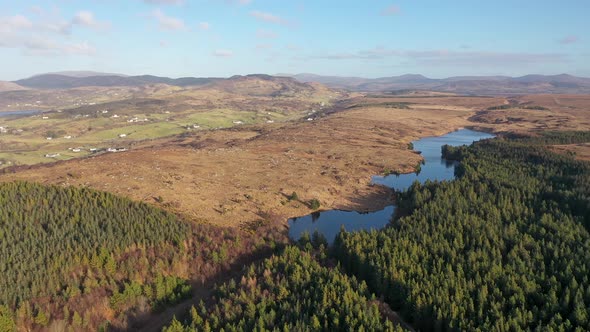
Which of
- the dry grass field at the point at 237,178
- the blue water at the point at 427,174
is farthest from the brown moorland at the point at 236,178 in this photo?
the blue water at the point at 427,174

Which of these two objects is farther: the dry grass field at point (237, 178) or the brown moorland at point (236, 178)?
the brown moorland at point (236, 178)

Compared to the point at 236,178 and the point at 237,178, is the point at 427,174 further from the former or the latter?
the point at 236,178

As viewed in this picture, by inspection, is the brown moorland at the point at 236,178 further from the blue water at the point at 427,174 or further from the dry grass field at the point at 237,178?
the blue water at the point at 427,174

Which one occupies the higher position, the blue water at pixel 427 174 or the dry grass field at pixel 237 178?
the dry grass field at pixel 237 178

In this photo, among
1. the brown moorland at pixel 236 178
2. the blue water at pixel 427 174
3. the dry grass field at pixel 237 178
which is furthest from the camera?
the blue water at pixel 427 174

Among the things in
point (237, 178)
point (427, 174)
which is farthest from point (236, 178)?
point (427, 174)

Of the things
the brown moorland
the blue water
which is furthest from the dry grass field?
the blue water

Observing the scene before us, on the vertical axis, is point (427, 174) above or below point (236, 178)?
below

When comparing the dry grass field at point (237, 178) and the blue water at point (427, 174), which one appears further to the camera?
the blue water at point (427, 174)

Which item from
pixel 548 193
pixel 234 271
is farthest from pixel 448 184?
pixel 234 271

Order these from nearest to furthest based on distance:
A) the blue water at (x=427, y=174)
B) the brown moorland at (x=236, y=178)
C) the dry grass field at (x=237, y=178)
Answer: the dry grass field at (x=237, y=178) → the brown moorland at (x=236, y=178) → the blue water at (x=427, y=174)

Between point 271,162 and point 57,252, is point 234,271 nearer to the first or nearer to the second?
point 57,252

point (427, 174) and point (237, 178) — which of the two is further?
point (427, 174)
